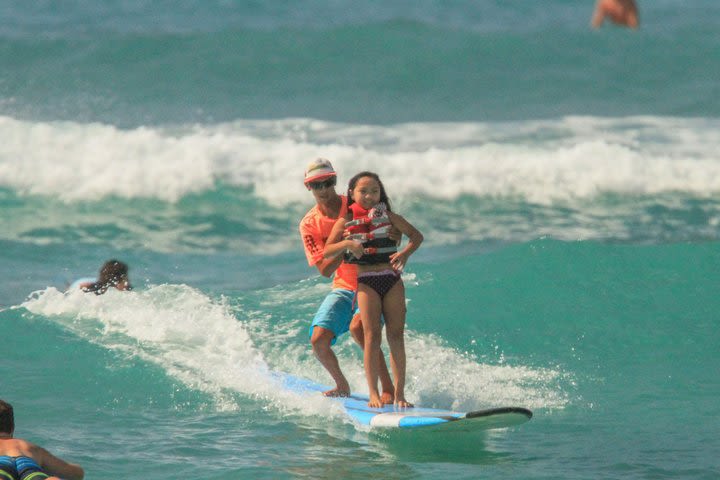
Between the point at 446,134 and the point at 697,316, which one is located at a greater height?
the point at 446,134

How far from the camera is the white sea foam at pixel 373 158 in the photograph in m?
17.3

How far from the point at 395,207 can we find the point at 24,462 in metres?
11.2

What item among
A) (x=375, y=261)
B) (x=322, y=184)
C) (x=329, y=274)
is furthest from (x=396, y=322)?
(x=322, y=184)

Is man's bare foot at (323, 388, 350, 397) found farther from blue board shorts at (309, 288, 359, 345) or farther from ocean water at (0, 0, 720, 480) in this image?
blue board shorts at (309, 288, 359, 345)

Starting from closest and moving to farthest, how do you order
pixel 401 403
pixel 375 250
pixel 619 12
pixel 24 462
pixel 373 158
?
pixel 619 12 < pixel 24 462 < pixel 375 250 < pixel 401 403 < pixel 373 158

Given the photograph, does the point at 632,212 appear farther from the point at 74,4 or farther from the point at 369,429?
the point at 74,4

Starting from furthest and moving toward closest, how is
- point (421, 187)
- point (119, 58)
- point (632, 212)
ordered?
point (119, 58)
point (421, 187)
point (632, 212)

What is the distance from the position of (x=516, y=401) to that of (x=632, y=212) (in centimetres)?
794

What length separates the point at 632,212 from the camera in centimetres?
1606

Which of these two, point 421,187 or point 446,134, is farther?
point 446,134

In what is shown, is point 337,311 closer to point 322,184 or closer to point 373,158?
point 322,184

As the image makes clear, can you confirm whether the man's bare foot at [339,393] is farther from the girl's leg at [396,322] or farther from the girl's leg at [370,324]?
the girl's leg at [396,322]

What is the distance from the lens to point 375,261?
7805mm

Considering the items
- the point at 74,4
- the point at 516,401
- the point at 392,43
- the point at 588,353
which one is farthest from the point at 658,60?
the point at 516,401
